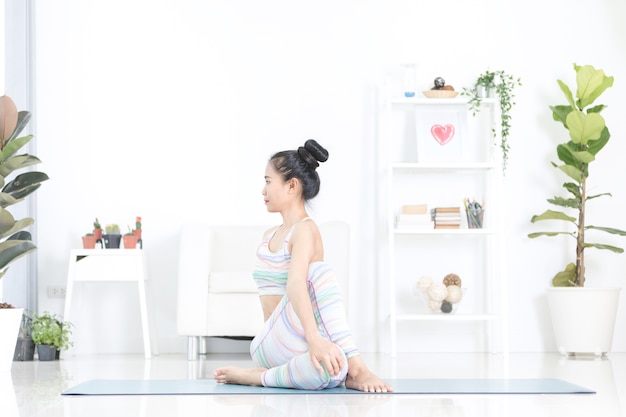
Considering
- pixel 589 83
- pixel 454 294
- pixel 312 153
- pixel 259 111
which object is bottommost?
pixel 454 294

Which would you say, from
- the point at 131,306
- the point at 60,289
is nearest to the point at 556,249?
the point at 131,306

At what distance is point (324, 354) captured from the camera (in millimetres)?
2828

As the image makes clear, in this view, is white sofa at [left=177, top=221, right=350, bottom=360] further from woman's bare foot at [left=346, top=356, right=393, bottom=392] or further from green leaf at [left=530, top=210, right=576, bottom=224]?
woman's bare foot at [left=346, top=356, right=393, bottom=392]

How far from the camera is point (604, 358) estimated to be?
16.3 feet

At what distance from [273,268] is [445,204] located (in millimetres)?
2525

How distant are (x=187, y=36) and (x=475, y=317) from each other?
7.50ft

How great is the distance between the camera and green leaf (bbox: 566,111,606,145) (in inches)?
204

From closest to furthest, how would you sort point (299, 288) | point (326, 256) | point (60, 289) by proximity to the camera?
point (299, 288) → point (326, 256) → point (60, 289)

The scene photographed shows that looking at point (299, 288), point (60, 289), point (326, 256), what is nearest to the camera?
point (299, 288)

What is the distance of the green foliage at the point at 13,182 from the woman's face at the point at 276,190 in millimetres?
1299

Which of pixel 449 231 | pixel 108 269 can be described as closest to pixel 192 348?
pixel 108 269

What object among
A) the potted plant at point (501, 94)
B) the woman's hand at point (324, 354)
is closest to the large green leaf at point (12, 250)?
the woman's hand at point (324, 354)

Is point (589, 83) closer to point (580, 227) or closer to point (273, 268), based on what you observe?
point (580, 227)

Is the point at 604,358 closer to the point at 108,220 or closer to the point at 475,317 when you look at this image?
the point at 475,317
